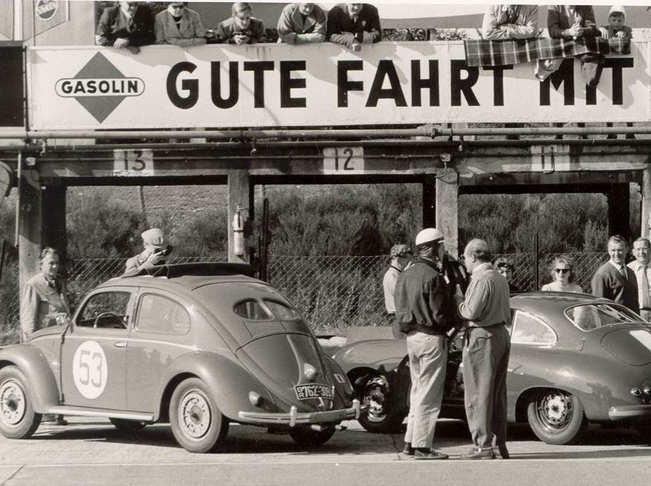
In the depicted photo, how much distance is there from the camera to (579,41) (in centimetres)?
1588

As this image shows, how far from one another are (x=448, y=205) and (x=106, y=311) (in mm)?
6116

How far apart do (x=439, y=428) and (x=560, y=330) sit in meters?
2.06

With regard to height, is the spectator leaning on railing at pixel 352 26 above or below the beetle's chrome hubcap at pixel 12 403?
above

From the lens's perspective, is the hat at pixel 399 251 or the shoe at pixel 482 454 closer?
the shoe at pixel 482 454

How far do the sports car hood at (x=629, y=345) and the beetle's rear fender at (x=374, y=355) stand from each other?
6.84 ft

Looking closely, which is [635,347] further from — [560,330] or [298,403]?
[298,403]

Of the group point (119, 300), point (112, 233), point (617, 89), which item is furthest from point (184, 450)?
point (112, 233)

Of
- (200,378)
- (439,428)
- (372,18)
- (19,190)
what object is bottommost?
(439,428)

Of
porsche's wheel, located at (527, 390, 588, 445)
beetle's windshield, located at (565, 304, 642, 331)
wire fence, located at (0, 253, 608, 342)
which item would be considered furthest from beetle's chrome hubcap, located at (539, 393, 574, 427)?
wire fence, located at (0, 253, 608, 342)

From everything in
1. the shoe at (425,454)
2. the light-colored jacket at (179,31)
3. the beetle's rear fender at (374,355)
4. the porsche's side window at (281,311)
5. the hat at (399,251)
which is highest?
the light-colored jacket at (179,31)

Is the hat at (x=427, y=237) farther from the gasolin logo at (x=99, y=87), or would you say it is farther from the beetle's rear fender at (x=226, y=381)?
the gasolin logo at (x=99, y=87)

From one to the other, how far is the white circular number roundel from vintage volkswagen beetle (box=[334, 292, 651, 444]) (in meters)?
2.56

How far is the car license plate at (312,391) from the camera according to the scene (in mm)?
10406

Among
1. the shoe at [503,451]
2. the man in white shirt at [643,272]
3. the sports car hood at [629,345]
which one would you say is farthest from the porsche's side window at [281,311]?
the man in white shirt at [643,272]
